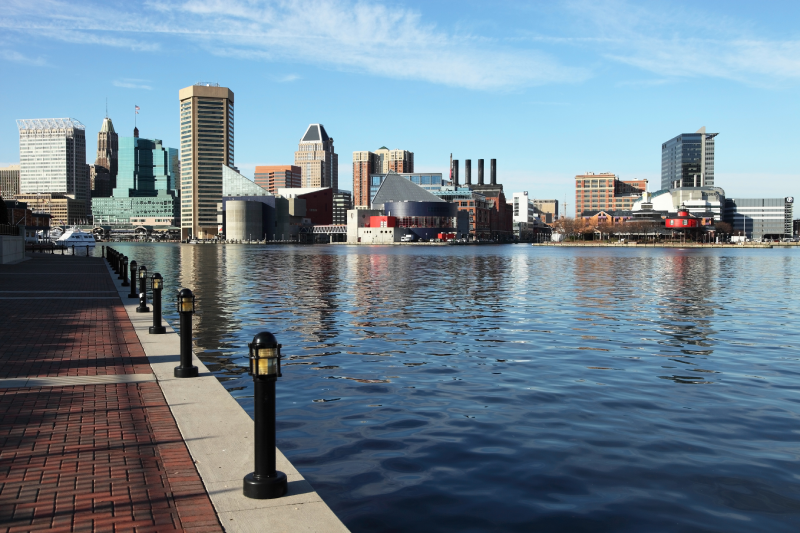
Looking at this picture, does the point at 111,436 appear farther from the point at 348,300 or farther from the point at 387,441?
the point at 348,300

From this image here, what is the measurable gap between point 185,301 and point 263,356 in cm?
489

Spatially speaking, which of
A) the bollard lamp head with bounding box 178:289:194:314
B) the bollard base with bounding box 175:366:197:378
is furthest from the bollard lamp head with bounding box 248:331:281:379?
the bollard base with bounding box 175:366:197:378

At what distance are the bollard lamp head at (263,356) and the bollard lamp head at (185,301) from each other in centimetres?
469

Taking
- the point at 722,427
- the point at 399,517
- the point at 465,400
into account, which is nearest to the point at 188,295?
the point at 465,400

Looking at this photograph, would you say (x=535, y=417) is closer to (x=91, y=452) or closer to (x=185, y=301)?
(x=185, y=301)

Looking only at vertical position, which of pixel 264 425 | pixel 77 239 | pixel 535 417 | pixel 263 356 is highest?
pixel 77 239

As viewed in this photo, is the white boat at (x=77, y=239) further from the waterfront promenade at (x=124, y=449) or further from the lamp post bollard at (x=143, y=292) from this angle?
the waterfront promenade at (x=124, y=449)

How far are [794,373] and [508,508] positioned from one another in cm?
978

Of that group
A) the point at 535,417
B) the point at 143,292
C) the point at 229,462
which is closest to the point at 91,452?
the point at 229,462

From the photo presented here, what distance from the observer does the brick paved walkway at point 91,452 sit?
17.6ft

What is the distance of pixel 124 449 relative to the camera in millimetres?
7016

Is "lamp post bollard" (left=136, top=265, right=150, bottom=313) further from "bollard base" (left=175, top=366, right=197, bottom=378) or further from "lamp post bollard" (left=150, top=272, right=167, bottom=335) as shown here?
"bollard base" (left=175, top=366, right=197, bottom=378)

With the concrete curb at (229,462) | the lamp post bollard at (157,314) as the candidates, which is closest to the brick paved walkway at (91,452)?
the concrete curb at (229,462)

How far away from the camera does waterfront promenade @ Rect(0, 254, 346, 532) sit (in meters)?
5.39
